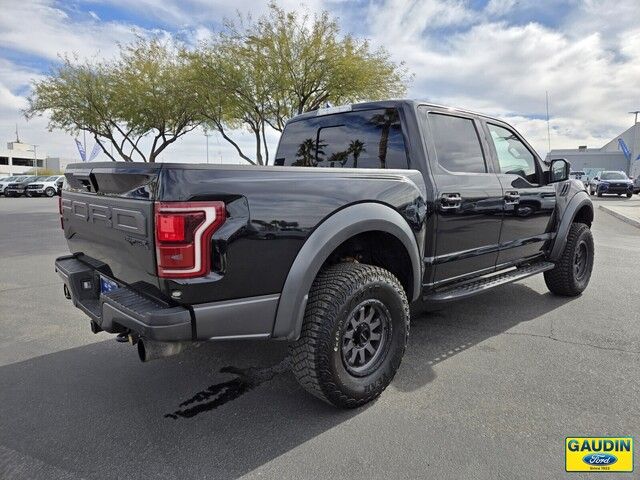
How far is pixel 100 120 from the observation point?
23.5 metres

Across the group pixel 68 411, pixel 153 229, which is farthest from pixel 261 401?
pixel 153 229

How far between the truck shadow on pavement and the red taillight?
0.98 meters

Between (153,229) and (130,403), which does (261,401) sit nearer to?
(130,403)

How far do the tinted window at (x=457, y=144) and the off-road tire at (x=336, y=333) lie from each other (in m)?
1.21

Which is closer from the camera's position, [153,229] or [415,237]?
[153,229]

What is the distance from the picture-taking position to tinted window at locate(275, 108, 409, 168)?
3389 mm

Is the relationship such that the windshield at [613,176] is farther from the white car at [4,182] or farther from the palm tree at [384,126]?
the white car at [4,182]

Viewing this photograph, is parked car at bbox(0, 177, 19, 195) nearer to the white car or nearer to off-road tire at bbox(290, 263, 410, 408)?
the white car

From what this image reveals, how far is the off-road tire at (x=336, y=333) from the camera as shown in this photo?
2.51 metres

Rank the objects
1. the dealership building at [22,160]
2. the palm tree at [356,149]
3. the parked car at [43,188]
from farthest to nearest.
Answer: the dealership building at [22,160] → the parked car at [43,188] → the palm tree at [356,149]

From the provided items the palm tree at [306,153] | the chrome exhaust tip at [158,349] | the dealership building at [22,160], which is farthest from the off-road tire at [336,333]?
the dealership building at [22,160]

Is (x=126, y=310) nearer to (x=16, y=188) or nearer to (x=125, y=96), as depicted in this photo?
Result: (x=125, y=96)

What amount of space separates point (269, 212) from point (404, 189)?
43.7 inches

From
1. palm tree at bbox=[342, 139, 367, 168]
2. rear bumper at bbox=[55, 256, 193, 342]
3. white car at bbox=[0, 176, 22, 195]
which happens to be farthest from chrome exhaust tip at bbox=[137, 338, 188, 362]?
white car at bbox=[0, 176, 22, 195]
